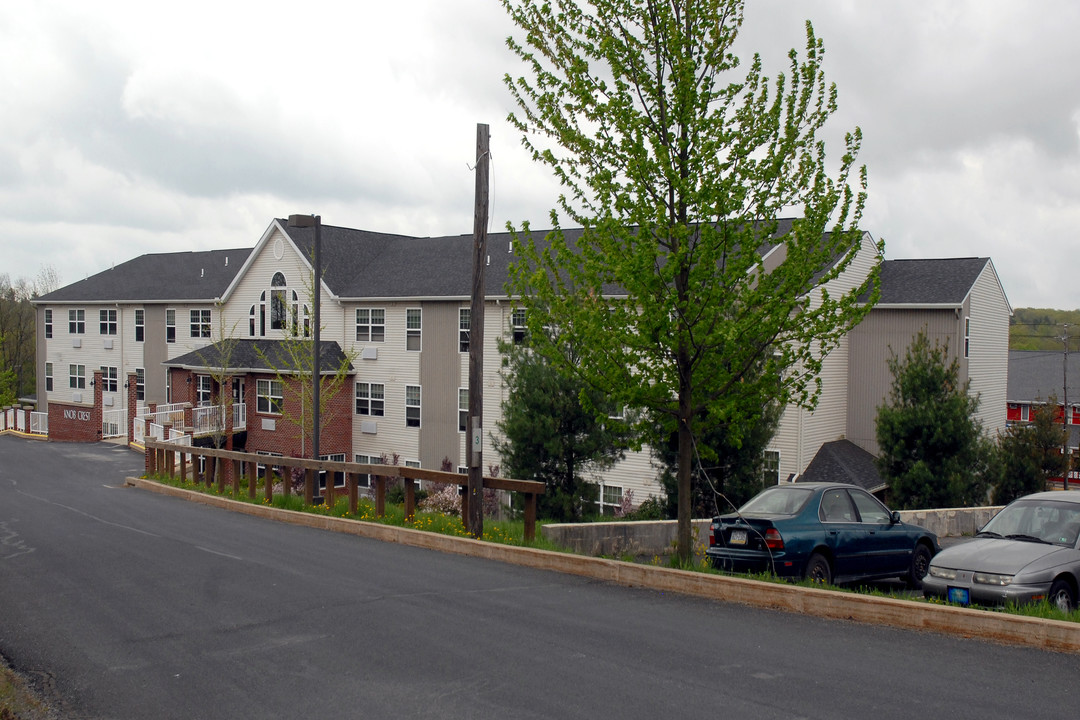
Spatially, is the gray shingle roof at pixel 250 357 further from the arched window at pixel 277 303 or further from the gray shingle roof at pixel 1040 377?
the gray shingle roof at pixel 1040 377

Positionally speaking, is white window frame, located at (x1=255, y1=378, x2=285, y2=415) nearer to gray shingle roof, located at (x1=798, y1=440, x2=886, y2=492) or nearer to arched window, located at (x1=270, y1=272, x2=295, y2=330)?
arched window, located at (x1=270, y1=272, x2=295, y2=330)

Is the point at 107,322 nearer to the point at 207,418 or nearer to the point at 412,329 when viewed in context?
the point at 207,418

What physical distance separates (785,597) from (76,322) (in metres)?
52.7

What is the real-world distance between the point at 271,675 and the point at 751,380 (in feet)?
25.7

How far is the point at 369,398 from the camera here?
130 ft

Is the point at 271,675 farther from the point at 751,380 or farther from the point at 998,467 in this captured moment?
the point at 998,467

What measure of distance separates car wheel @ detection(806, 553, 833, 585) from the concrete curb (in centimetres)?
164

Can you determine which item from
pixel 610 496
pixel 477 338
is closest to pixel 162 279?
pixel 610 496

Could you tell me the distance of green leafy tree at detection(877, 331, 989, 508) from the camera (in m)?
25.1

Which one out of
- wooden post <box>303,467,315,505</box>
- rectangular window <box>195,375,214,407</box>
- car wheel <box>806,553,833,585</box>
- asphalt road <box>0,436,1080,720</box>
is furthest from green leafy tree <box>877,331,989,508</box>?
rectangular window <box>195,375,214,407</box>

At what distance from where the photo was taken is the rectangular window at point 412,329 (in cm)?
3800

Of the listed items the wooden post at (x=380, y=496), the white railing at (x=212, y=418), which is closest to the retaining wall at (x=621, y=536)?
the wooden post at (x=380, y=496)

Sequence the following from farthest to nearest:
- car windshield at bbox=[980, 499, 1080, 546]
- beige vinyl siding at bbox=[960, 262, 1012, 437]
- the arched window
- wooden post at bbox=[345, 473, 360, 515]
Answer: the arched window, beige vinyl siding at bbox=[960, 262, 1012, 437], wooden post at bbox=[345, 473, 360, 515], car windshield at bbox=[980, 499, 1080, 546]

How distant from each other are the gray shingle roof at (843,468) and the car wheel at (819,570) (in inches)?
689
